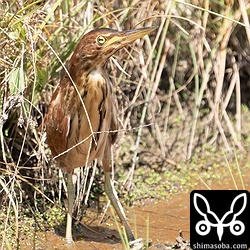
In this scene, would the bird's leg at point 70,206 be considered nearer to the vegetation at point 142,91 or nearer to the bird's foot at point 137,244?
the vegetation at point 142,91

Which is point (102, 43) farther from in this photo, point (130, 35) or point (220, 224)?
point (220, 224)

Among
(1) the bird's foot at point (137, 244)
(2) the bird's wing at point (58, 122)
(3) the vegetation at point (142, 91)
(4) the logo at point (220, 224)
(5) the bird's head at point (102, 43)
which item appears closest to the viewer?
(4) the logo at point (220, 224)

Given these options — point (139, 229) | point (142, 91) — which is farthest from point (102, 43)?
point (142, 91)

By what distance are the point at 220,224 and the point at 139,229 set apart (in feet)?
3.16

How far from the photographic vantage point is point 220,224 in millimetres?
4184

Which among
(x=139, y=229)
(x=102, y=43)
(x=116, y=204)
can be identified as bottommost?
(x=139, y=229)

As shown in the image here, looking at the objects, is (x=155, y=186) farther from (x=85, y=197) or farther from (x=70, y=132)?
(x=70, y=132)

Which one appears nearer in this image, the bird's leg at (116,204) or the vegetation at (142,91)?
the bird's leg at (116,204)

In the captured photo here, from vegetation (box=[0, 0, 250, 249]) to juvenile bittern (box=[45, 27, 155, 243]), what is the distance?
0.61 feet

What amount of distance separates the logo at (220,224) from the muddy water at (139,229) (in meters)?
0.31

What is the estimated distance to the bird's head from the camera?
4.29 m

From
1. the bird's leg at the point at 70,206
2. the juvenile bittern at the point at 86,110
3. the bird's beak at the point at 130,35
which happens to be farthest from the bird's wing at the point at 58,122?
the bird's beak at the point at 130,35

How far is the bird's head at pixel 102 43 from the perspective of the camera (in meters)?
4.29

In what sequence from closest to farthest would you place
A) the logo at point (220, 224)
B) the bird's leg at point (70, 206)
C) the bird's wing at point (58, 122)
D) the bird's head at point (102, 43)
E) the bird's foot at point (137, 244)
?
the logo at point (220, 224), the bird's head at point (102, 43), the bird's foot at point (137, 244), the bird's wing at point (58, 122), the bird's leg at point (70, 206)
